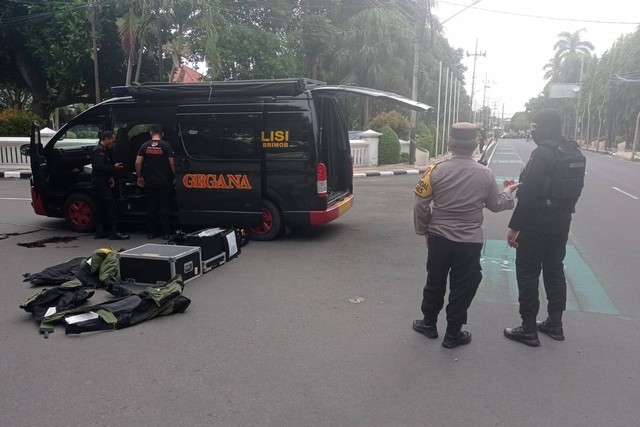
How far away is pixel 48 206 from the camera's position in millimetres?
8602

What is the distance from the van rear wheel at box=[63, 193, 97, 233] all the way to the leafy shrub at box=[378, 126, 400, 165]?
51.2ft

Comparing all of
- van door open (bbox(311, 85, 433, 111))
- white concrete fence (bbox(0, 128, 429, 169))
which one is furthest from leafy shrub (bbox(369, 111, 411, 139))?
van door open (bbox(311, 85, 433, 111))

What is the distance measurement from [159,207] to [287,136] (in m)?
2.21

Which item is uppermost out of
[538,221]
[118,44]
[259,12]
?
[259,12]

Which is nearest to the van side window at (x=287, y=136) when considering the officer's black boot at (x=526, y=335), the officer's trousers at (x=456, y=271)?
the officer's trousers at (x=456, y=271)

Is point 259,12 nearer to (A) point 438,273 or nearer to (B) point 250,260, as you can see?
(B) point 250,260

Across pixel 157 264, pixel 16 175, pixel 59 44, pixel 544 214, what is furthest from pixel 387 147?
pixel 544 214

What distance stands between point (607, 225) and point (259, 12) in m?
23.1

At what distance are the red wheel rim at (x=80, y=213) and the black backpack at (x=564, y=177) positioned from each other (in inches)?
272

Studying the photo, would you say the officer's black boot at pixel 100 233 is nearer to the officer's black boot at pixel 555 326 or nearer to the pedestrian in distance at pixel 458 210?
the pedestrian in distance at pixel 458 210

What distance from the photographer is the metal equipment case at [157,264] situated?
18.2ft

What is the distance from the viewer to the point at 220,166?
7656mm

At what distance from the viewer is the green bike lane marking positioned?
5301mm

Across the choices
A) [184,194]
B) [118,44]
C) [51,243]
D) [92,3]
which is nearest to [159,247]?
[184,194]
